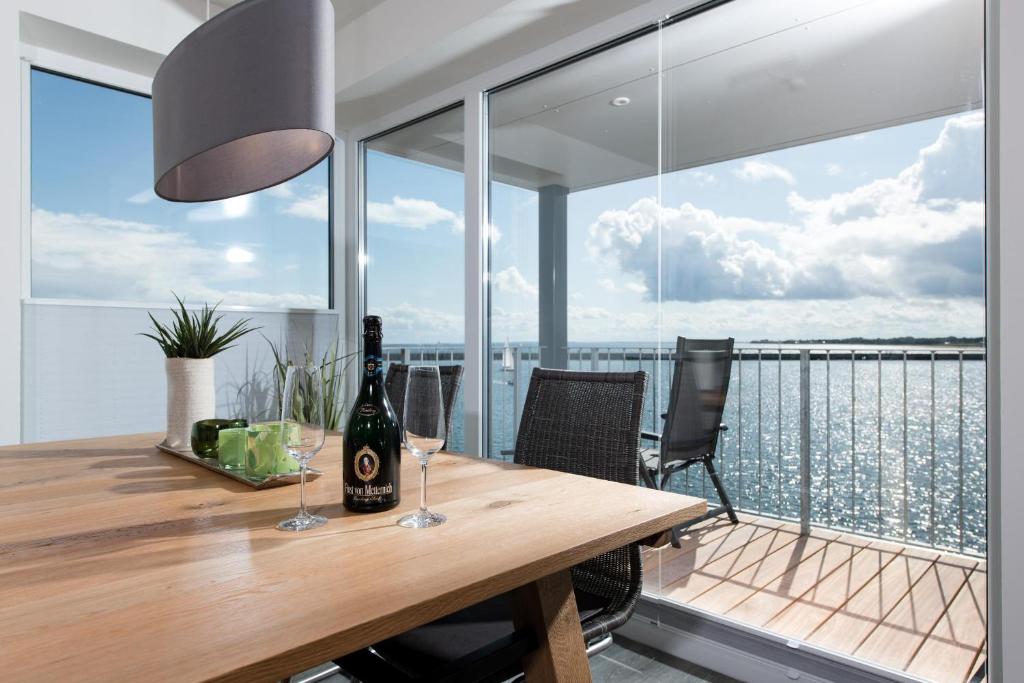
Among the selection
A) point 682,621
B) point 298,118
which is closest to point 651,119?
point 298,118

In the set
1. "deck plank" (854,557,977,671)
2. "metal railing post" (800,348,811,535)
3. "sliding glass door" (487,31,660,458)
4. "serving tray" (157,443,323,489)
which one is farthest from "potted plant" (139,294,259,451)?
"deck plank" (854,557,977,671)

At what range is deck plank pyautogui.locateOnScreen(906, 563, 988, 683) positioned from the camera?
6.05 feet

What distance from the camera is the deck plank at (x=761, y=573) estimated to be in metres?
2.23

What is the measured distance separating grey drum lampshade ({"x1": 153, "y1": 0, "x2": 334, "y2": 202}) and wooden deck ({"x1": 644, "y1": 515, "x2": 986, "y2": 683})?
6.51 ft

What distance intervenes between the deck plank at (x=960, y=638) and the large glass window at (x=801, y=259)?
0.04 ft

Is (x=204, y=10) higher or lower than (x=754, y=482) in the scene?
higher

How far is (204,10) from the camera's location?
11.8ft

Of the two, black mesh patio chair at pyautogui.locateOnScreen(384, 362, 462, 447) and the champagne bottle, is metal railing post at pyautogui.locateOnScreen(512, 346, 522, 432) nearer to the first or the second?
black mesh patio chair at pyautogui.locateOnScreen(384, 362, 462, 447)

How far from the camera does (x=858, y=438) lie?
209 centimetres

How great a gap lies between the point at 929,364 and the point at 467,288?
2230mm

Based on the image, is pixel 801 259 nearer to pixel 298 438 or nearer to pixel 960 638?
pixel 960 638

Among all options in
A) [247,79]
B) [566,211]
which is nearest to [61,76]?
[566,211]

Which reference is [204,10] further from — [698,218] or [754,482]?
Answer: [754,482]

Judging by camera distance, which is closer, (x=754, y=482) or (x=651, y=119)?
(x=754, y=482)
